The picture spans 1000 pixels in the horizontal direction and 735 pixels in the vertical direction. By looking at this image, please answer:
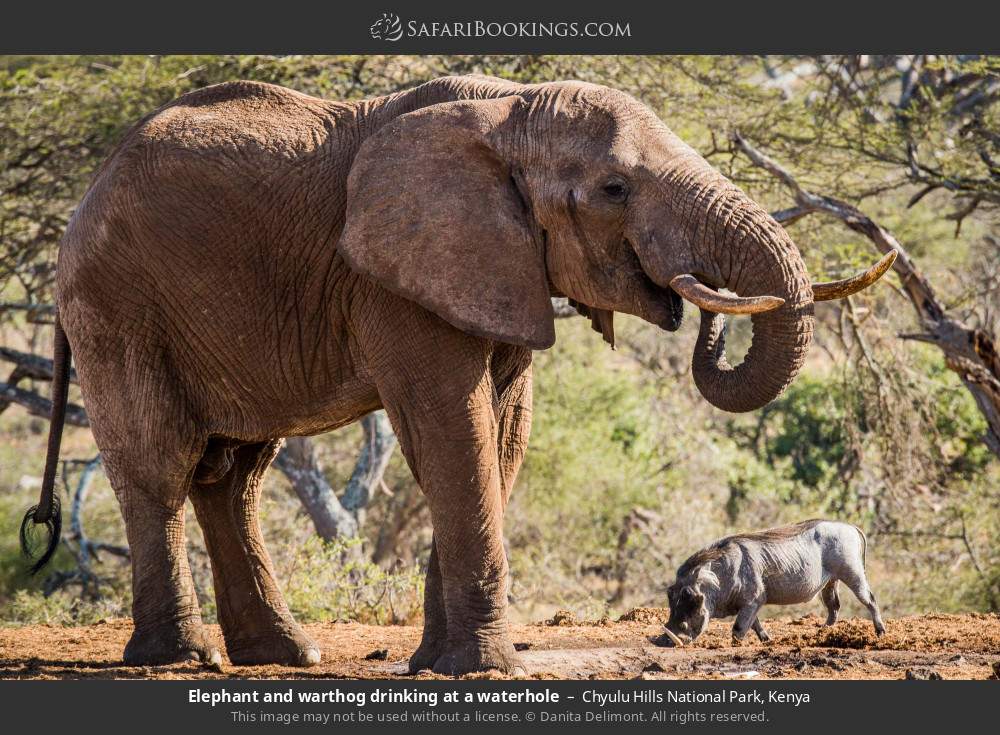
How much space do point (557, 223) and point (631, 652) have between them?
2547 mm

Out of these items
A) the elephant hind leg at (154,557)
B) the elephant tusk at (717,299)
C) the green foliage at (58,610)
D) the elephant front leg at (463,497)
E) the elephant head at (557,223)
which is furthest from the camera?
the green foliage at (58,610)

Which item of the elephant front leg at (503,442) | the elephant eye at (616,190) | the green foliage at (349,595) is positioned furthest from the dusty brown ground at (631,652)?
the elephant eye at (616,190)

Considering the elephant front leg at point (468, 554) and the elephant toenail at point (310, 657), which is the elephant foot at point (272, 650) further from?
the elephant front leg at point (468, 554)

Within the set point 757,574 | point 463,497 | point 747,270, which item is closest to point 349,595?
point 757,574

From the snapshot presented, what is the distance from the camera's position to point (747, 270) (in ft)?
19.6

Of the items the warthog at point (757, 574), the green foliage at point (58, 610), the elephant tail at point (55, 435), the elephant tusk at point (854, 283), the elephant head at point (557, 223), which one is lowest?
the green foliage at point (58, 610)

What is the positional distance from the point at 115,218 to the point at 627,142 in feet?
8.21

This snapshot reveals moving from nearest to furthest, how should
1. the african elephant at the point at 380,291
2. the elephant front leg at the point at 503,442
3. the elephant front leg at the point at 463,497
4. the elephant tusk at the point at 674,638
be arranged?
the african elephant at the point at 380,291
the elephant front leg at the point at 463,497
the elephant front leg at the point at 503,442
the elephant tusk at the point at 674,638

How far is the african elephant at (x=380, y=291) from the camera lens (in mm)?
6227

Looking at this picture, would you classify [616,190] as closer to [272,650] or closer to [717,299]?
[717,299]

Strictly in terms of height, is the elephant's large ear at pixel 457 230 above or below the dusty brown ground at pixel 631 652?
above

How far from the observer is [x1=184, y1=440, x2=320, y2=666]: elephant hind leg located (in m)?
7.82

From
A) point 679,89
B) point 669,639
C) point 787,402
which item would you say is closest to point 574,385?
point 787,402

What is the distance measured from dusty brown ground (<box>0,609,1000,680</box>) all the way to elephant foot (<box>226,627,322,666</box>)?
12cm
